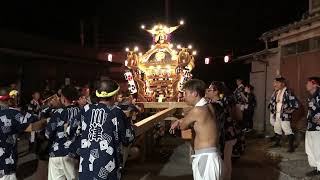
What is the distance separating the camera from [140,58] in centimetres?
1460

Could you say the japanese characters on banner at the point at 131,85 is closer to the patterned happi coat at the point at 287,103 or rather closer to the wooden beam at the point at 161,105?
the wooden beam at the point at 161,105

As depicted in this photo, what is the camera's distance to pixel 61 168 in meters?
5.50

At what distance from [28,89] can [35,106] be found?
5.57 metres

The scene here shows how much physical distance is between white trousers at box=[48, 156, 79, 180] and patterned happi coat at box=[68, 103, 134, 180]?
2.98 feet

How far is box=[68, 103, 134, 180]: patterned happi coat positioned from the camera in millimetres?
4555

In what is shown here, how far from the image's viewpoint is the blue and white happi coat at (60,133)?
5344mm

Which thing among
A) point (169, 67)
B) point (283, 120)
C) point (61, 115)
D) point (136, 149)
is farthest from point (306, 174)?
point (169, 67)

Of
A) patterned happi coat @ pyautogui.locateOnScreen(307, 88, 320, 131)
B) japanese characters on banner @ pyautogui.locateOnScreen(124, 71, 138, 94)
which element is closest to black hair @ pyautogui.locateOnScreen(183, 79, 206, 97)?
patterned happi coat @ pyautogui.locateOnScreen(307, 88, 320, 131)

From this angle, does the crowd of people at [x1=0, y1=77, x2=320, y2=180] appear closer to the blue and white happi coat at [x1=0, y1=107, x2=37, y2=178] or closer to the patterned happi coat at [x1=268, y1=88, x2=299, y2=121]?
the blue and white happi coat at [x1=0, y1=107, x2=37, y2=178]

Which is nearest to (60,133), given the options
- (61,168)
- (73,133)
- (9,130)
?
(73,133)

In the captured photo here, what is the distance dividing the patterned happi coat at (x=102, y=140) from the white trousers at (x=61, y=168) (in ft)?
2.98

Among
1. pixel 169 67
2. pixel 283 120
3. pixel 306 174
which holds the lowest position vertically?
pixel 306 174

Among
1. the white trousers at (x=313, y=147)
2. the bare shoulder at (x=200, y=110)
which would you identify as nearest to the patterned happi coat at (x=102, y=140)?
the bare shoulder at (x=200, y=110)

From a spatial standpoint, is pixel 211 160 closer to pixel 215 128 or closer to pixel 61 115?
pixel 215 128
